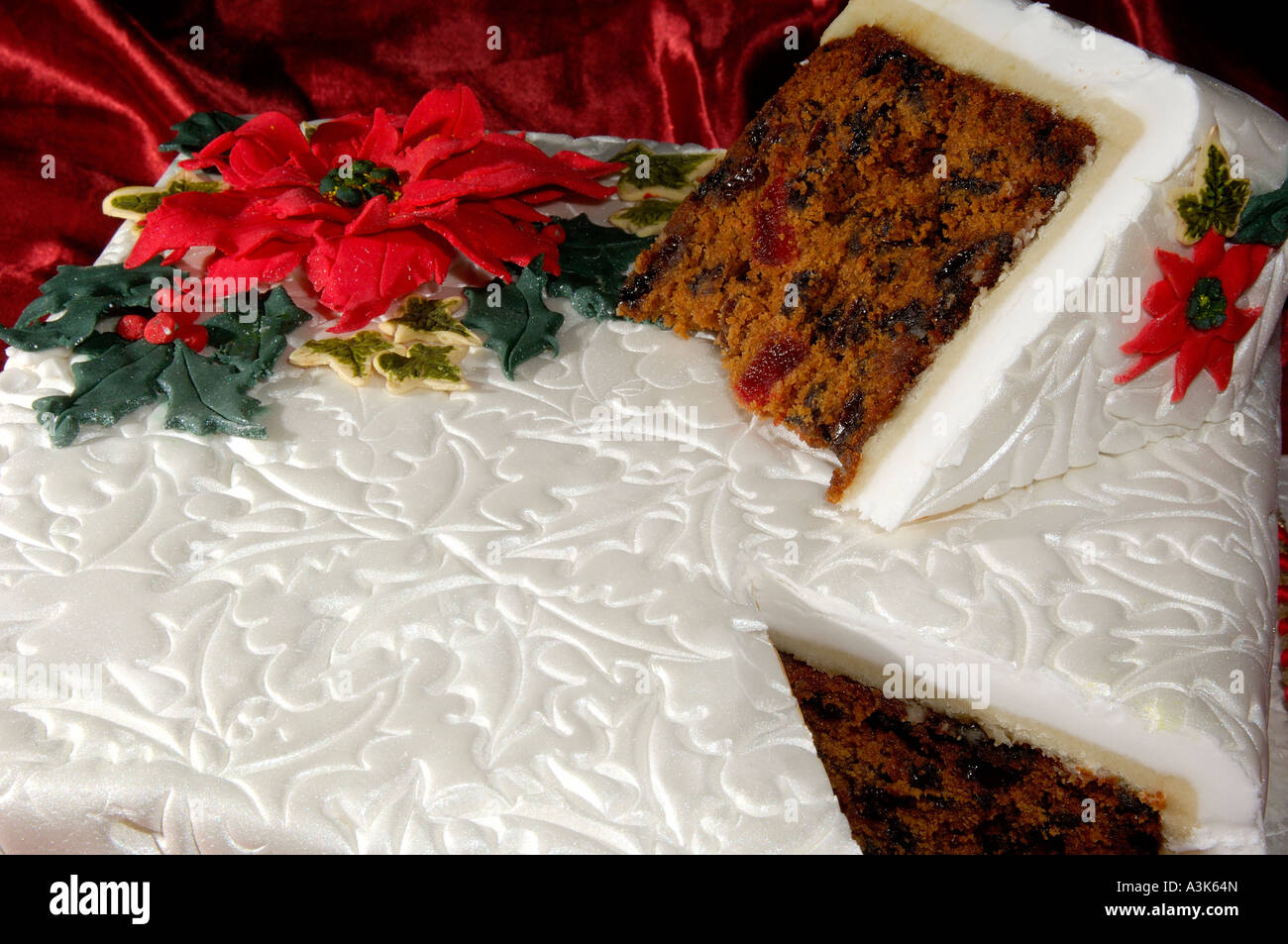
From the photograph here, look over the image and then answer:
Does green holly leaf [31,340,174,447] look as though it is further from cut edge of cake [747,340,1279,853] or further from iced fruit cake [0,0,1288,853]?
cut edge of cake [747,340,1279,853]

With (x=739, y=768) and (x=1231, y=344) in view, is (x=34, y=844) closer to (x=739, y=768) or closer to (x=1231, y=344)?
(x=739, y=768)

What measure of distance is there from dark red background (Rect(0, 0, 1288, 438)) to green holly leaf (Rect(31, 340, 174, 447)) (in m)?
1.69

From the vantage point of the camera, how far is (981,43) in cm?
251

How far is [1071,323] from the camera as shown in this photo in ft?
7.41

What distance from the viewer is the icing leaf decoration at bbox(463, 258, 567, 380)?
2.66 meters

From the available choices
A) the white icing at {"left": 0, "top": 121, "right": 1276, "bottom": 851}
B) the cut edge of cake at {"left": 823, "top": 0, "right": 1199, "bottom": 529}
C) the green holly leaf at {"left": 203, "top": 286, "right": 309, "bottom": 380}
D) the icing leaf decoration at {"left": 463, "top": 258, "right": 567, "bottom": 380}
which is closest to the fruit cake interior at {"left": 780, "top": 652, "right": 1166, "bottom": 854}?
the white icing at {"left": 0, "top": 121, "right": 1276, "bottom": 851}

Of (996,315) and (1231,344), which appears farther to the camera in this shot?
(1231,344)

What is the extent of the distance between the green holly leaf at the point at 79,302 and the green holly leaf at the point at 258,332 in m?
0.19

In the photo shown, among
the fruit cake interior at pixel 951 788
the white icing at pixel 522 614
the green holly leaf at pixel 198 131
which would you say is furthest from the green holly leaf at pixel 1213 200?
the green holly leaf at pixel 198 131

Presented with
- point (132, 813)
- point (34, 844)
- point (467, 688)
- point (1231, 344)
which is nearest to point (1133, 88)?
point (1231, 344)

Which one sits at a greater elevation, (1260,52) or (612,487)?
(1260,52)

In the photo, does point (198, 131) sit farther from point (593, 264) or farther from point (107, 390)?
point (593, 264)

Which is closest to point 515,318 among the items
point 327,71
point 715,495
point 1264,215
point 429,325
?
point 429,325

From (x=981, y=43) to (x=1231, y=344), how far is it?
0.76m
